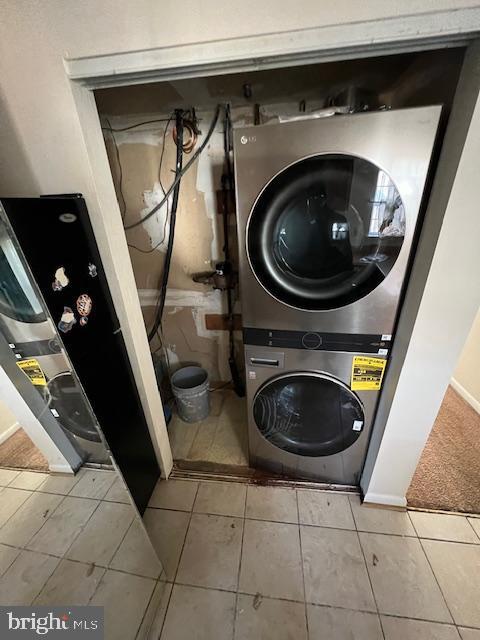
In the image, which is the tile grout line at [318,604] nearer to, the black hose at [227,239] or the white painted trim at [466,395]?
the black hose at [227,239]

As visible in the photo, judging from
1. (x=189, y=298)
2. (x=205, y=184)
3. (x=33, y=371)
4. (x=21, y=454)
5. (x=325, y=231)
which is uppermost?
(x=205, y=184)

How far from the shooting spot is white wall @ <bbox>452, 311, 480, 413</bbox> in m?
1.91

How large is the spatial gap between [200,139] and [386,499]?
2397 millimetres

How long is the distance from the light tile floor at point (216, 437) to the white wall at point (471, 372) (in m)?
1.79

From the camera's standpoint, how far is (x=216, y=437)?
1.79 m

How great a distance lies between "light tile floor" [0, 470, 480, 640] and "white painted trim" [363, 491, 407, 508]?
43mm

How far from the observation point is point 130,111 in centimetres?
151

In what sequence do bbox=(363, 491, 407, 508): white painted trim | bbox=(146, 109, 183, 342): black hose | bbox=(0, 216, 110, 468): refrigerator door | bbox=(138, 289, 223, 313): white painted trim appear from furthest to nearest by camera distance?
bbox=(138, 289, 223, 313): white painted trim → bbox=(146, 109, 183, 342): black hose → bbox=(363, 491, 407, 508): white painted trim → bbox=(0, 216, 110, 468): refrigerator door

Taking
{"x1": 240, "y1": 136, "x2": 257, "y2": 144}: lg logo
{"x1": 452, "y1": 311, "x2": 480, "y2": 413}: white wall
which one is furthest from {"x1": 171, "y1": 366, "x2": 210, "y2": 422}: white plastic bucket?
{"x1": 452, "y1": 311, "x2": 480, "y2": 413}: white wall

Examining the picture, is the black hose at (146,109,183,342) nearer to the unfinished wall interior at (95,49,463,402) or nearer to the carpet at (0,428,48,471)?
the unfinished wall interior at (95,49,463,402)

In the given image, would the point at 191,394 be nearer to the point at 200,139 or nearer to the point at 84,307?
the point at 84,307

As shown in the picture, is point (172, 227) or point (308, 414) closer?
point (308, 414)

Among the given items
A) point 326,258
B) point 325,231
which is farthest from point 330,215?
point 326,258

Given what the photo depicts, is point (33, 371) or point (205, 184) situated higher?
point (205, 184)
